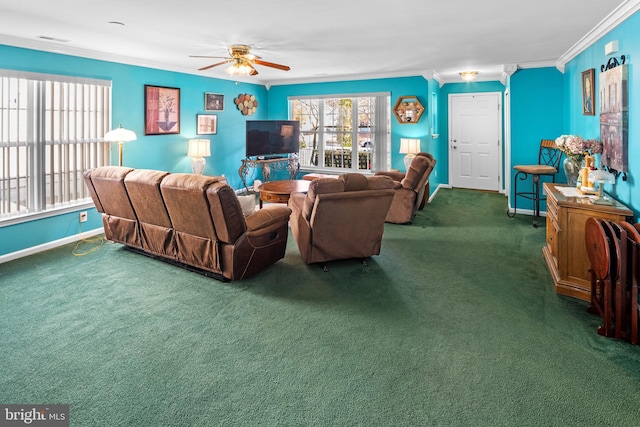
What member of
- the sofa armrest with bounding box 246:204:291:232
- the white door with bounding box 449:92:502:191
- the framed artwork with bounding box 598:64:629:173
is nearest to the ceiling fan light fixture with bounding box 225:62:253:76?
the sofa armrest with bounding box 246:204:291:232

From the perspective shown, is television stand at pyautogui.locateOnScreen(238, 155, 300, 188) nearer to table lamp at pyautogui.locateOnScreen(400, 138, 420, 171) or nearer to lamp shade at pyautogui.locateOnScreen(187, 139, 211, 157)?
lamp shade at pyautogui.locateOnScreen(187, 139, 211, 157)

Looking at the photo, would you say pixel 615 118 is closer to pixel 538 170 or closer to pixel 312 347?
pixel 538 170

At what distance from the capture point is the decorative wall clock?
7734 mm

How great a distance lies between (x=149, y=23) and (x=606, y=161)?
443cm

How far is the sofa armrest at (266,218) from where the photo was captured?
362cm

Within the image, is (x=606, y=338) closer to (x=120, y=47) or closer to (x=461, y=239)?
(x=461, y=239)

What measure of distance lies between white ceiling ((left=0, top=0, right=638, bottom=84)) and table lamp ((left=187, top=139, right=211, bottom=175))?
120 centimetres

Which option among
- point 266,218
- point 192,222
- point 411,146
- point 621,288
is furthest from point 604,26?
point 192,222

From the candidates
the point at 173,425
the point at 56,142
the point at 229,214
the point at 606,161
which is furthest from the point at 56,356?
the point at 606,161

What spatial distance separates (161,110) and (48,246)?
250cm

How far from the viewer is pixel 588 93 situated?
14.4ft

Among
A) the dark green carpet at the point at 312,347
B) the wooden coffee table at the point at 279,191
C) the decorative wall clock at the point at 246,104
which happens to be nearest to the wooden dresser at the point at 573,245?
the dark green carpet at the point at 312,347

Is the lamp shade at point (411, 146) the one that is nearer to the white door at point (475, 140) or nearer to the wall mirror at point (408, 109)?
the wall mirror at point (408, 109)

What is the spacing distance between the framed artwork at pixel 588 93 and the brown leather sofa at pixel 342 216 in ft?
8.04
